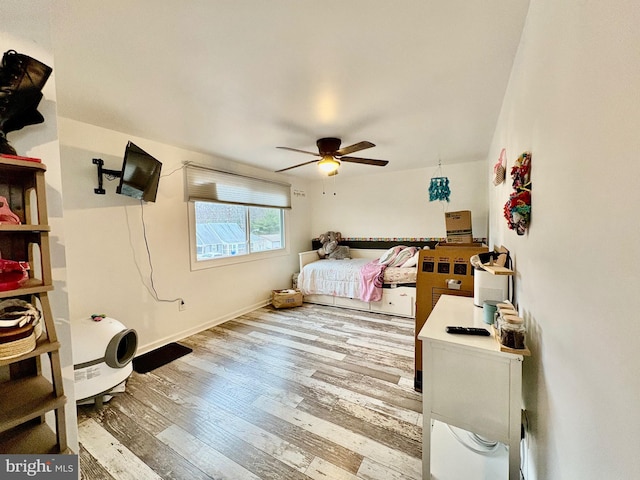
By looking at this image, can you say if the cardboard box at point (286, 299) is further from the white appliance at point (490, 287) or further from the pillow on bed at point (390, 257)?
the white appliance at point (490, 287)

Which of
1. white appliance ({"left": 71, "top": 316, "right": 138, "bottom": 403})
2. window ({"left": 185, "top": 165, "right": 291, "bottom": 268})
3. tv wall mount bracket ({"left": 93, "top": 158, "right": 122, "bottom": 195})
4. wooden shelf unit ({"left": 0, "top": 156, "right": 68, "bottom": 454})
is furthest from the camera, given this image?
window ({"left": 185, "top": 165, "right": 291, "bottom": 268})

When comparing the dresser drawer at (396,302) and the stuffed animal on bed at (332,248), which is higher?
the stuffed animal on bed at (332,248)

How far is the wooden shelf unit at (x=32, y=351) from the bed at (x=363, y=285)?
330 centimetres

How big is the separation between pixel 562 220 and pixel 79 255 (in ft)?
10.8

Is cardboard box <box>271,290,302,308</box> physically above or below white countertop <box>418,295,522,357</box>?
below

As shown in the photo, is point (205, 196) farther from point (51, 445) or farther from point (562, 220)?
point (562, 220)

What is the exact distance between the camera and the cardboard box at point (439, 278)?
206 cm

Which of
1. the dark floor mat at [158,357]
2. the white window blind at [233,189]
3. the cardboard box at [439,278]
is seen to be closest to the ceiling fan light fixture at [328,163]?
the cardboard box at [439,278]

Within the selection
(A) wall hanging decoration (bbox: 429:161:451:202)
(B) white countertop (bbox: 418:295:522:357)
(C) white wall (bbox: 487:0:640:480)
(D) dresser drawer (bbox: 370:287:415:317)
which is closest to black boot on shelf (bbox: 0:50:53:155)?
(C) white wall (bbox: 487:0:640:480)

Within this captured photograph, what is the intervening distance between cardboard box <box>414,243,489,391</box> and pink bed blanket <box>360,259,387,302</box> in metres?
1.59

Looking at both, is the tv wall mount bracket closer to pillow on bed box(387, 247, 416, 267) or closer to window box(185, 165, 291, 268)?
window box(185, 165, 291, 268)

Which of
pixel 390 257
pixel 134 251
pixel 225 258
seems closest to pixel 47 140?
pixel 134 251

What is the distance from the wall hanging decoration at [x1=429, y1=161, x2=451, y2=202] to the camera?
430 cm

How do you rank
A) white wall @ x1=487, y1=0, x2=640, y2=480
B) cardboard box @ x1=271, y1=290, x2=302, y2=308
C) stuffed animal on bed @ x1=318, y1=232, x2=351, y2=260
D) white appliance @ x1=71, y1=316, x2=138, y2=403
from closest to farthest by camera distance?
white wall @ x1=487, y1=0, x2=640, y2=480 → white appliance @ x1=71, y1=316, x2=138, y2=403 → cardboard box @ x1=271, y1=290, x2=302, y2=308 → stuffed animal on bed @ x1=318, y1=232, x2=351, y2=260
